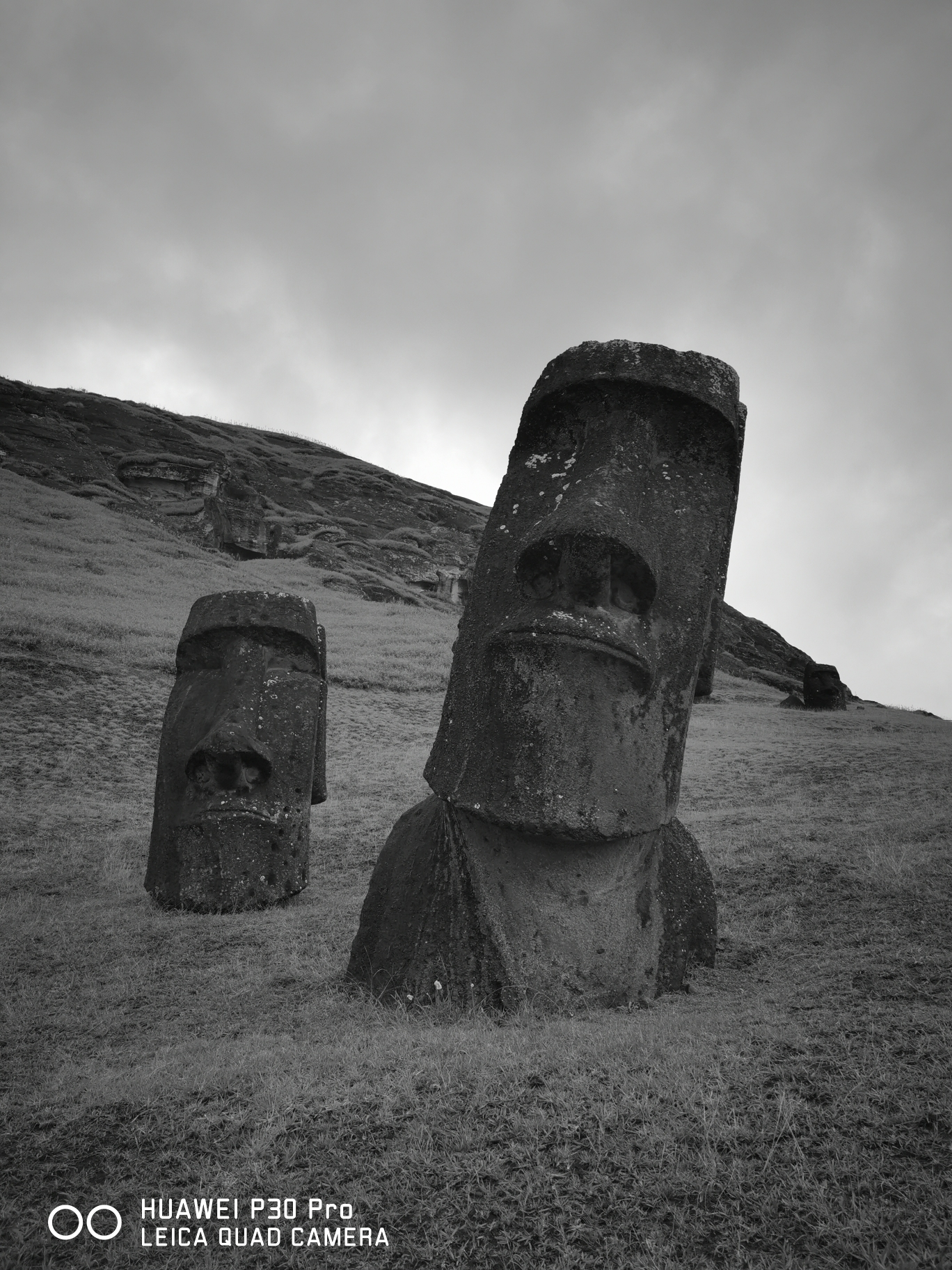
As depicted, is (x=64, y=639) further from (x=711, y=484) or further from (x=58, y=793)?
(x=711, y=484)

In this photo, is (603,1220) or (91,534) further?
(91,534)

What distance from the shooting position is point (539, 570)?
479cm

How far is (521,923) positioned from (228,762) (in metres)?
3.67

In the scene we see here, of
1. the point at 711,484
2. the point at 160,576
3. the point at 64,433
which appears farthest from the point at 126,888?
the point at 64,433

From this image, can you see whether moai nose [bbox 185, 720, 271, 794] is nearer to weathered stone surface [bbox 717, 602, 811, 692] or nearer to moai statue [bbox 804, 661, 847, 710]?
moai statue [bbox 804, 661, 847, 710]

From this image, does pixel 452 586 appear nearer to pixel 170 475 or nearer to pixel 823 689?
pixel 170 475

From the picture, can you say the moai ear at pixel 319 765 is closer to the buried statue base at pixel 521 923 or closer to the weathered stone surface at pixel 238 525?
the buried statue base at pixel 521 923

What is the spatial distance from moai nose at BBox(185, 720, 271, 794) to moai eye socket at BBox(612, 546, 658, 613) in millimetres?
3918

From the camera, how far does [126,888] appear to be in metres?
8.06

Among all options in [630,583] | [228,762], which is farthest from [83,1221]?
[228,762]

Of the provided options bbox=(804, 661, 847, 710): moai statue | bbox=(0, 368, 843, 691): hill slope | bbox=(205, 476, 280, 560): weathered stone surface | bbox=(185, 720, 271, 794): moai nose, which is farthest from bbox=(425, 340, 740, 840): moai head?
bbox=(205, 476, 280, 560): weathered stone surface

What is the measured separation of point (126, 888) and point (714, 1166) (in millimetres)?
6959

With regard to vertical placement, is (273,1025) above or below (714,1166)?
below

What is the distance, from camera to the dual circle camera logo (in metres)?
2.31
